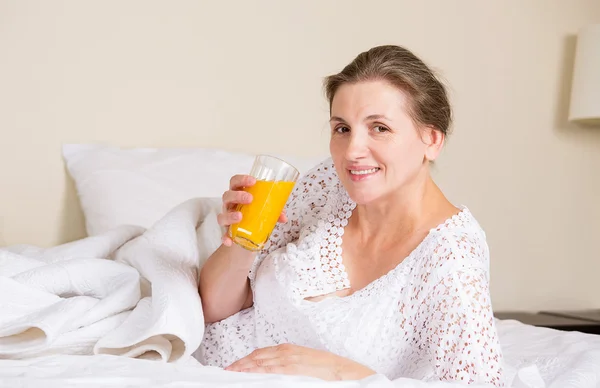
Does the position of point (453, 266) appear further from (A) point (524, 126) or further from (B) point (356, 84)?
(A) point (524, 126)

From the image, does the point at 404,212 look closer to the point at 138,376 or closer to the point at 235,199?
the point at 235,199

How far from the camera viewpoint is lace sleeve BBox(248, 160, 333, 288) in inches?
66.9

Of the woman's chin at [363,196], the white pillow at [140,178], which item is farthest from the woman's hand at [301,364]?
the white pillow at [140,178]

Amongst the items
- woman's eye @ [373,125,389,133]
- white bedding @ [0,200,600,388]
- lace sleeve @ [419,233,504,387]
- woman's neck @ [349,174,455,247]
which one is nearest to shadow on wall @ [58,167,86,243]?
white bedding @ [0,200,600,388]

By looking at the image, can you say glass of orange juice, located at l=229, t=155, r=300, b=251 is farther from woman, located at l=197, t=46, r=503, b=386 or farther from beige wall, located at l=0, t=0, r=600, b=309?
beige wall, located at l=0, t=0, r=600, b=309

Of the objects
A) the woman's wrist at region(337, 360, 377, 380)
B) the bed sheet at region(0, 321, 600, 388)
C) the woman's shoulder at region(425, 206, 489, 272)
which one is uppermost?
the woman's shoulder at region(425, 206, 489, 272)

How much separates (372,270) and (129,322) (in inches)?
20.8

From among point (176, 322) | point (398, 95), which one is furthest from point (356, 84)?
point (176, 322)

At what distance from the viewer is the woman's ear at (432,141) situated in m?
1.50

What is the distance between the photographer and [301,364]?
131cm

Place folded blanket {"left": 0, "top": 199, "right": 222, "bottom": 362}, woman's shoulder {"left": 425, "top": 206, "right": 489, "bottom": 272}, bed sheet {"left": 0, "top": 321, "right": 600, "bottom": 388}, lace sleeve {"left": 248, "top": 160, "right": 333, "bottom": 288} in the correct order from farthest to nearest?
lace sleeve {"left": 248, "top": 160, "right": 333, "bottom": 288} < woman's shoulder {"left": 425, "top": 206, "right": 489, "bottom": 272} < folded blanket {"left": 0, "top": 199, "right": 222, "bottom": 362} < bed sheet {"left": 0, "top": 321, "right": 600, "bottom": 388}

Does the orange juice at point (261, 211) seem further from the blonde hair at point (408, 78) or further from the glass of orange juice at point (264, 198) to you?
the blonde hair at point (408, 78)

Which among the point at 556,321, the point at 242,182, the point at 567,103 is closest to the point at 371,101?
the point at 242,182

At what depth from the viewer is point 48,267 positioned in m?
1.43
